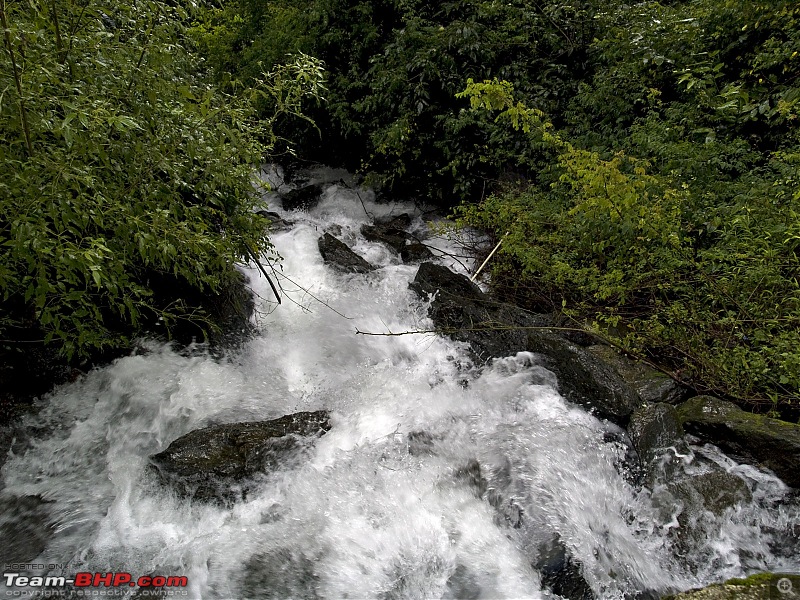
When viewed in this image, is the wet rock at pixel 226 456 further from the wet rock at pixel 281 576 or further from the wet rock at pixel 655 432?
the wet rock at pixel 655 432

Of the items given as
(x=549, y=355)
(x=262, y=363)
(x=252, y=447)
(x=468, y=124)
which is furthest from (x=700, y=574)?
(x=468, y=124)

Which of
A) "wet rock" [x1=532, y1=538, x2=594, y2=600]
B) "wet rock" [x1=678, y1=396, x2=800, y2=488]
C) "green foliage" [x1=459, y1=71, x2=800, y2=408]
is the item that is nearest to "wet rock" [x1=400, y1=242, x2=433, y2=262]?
"green foliage" [x1=459, y1=71, x2=800, y2=408]

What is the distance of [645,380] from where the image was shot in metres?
3.94

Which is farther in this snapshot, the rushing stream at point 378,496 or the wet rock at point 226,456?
the wet rock at point 226,456

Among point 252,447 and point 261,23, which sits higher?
point 261,23

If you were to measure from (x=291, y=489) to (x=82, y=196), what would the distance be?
6.97 feet

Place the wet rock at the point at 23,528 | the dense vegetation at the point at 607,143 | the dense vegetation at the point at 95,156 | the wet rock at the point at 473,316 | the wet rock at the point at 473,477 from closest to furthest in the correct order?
1. the dense vegetation at the point at 95,156
2. the wet rock at the point at 23,528
3. the wet rock at the point at 473,477
4. the dense vegetation at the point at 607,143
5. the wet rock at the point at 473,316

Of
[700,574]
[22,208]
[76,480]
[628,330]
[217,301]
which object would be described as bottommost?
[76,480]

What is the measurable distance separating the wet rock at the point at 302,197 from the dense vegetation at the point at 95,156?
4646 mm

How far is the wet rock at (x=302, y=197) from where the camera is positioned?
8.59m

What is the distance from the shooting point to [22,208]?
228 centimetres

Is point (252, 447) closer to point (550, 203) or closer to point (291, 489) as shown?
point (291, 489)

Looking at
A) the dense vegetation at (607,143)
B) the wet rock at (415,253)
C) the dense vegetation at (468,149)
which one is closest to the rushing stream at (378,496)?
the dense vegetation at (468,149)

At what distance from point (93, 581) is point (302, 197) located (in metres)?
6.80
